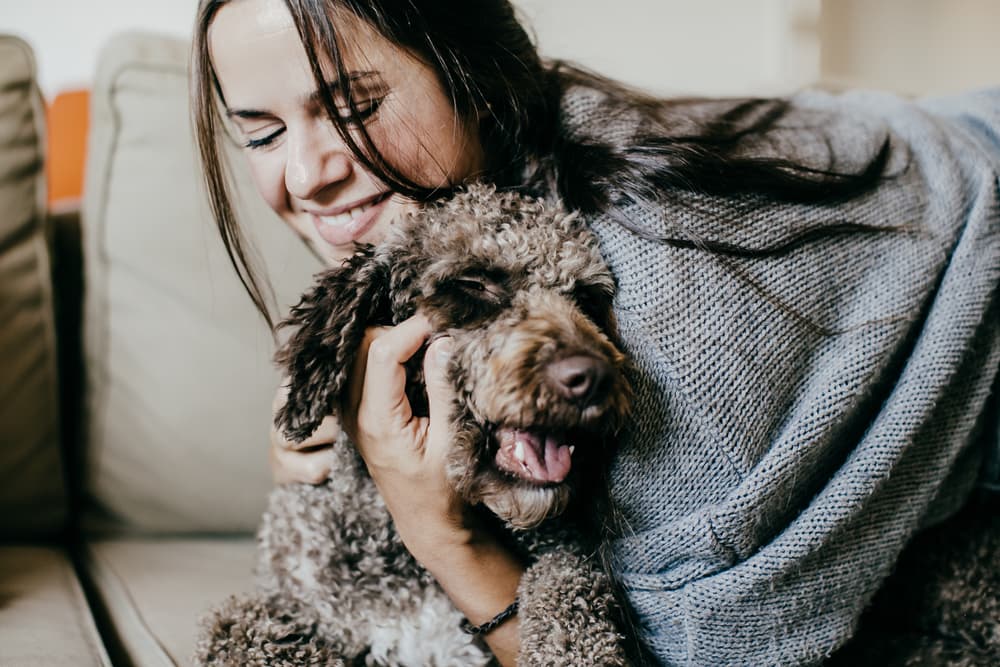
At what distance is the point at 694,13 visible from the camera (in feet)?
9.40

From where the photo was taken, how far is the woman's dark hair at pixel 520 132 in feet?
3.30

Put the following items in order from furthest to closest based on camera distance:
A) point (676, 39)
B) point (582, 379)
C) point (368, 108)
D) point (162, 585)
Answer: point (676, 39) < point (162, 585) < point (368, 108) < point (582, 379)

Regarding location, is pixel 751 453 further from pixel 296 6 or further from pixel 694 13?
pixel 694 13

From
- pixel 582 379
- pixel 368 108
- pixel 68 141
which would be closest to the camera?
pixel 582 379

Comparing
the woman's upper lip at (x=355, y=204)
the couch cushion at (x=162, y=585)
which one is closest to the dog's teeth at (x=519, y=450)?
the woman's upper lip at (x=355, y=204)

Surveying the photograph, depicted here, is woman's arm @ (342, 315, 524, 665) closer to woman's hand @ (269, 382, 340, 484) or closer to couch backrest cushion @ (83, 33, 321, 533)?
woman's hand @ (269, 382, 340, 484)

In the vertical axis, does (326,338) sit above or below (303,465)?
above

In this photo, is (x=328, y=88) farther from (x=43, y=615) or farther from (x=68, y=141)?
(x=68, y=141)

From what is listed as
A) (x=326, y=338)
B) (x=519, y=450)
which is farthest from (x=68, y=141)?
(x=519, y=450)

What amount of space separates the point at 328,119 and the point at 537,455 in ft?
1.72

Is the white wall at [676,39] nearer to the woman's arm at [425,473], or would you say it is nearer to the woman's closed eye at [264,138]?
the woman's closed eye at [264,138]

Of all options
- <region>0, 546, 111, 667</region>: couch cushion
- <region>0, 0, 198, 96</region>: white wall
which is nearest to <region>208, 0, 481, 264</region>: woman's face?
<region>0, 546, 111, 667</region>: couch cushion

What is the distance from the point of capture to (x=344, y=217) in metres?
1.15

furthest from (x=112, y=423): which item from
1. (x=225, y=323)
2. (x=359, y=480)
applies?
(x=359, y=480)
